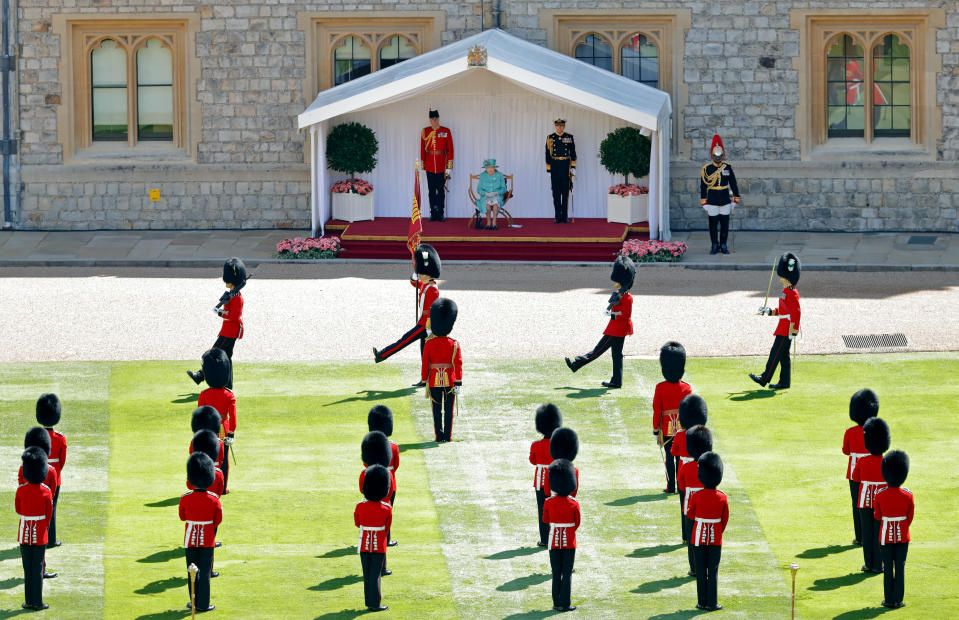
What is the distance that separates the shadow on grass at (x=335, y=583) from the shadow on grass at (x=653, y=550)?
2133mm

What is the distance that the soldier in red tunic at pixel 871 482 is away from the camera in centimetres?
1216

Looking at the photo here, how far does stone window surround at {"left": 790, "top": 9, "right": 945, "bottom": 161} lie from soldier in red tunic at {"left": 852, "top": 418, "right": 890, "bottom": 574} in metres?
17.8

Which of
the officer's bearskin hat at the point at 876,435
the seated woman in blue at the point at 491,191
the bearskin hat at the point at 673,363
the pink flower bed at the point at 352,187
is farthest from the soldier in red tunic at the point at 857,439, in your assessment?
the pink flower bed at the point at 352,187

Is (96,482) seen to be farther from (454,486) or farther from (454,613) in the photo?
(454,613)

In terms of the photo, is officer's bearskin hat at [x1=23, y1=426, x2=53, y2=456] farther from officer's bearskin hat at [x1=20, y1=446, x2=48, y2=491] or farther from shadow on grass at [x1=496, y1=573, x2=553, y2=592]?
shadow on grass at [x1=496, y1=573, x2=553, y2=592]

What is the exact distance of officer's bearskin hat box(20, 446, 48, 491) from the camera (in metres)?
11.7

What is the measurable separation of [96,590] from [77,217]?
19459 mm

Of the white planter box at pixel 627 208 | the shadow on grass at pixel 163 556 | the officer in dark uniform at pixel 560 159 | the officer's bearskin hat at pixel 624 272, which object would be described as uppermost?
the officer in dark uniform at pixel 560 159

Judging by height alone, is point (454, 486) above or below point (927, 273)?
below

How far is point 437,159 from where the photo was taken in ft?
94.9

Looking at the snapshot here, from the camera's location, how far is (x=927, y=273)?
2527 cm

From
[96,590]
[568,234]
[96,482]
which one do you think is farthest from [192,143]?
[96,590]

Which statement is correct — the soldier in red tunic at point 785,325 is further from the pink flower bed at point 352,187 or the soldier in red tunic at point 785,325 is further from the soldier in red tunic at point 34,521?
the pink flower bed at point 352,187

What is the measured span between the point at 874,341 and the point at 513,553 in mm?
8758
